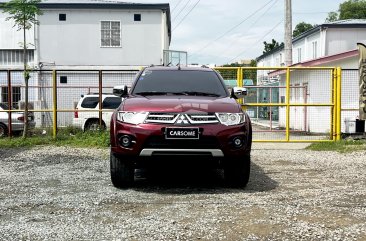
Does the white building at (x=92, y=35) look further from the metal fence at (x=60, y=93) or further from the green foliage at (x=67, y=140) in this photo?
the green foliage at (x=67, y=140)

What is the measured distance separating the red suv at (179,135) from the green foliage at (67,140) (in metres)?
5.93

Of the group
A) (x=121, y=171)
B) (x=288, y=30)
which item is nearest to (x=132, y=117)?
(x=121, y=171)

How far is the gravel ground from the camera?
15.5ft

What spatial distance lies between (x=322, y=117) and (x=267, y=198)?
36.3ft

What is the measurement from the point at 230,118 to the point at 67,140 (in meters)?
7.99

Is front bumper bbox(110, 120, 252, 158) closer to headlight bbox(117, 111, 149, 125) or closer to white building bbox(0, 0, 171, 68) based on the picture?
headlight bbox(117, 111, 149, 125)

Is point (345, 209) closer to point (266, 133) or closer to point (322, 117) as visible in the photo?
point (266, 133)

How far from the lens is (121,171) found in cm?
680

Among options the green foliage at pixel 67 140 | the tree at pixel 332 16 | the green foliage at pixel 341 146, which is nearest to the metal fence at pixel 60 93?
the green foliage at pixel 67 140

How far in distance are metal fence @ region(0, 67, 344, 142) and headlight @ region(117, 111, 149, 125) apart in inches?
241

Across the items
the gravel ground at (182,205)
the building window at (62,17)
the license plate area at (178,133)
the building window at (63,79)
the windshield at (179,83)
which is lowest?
the gravel ground at (182,205)

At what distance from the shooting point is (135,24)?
2847cm

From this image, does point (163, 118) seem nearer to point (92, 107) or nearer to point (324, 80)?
point (92, 107)

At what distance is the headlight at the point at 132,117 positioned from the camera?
6.50 meters
